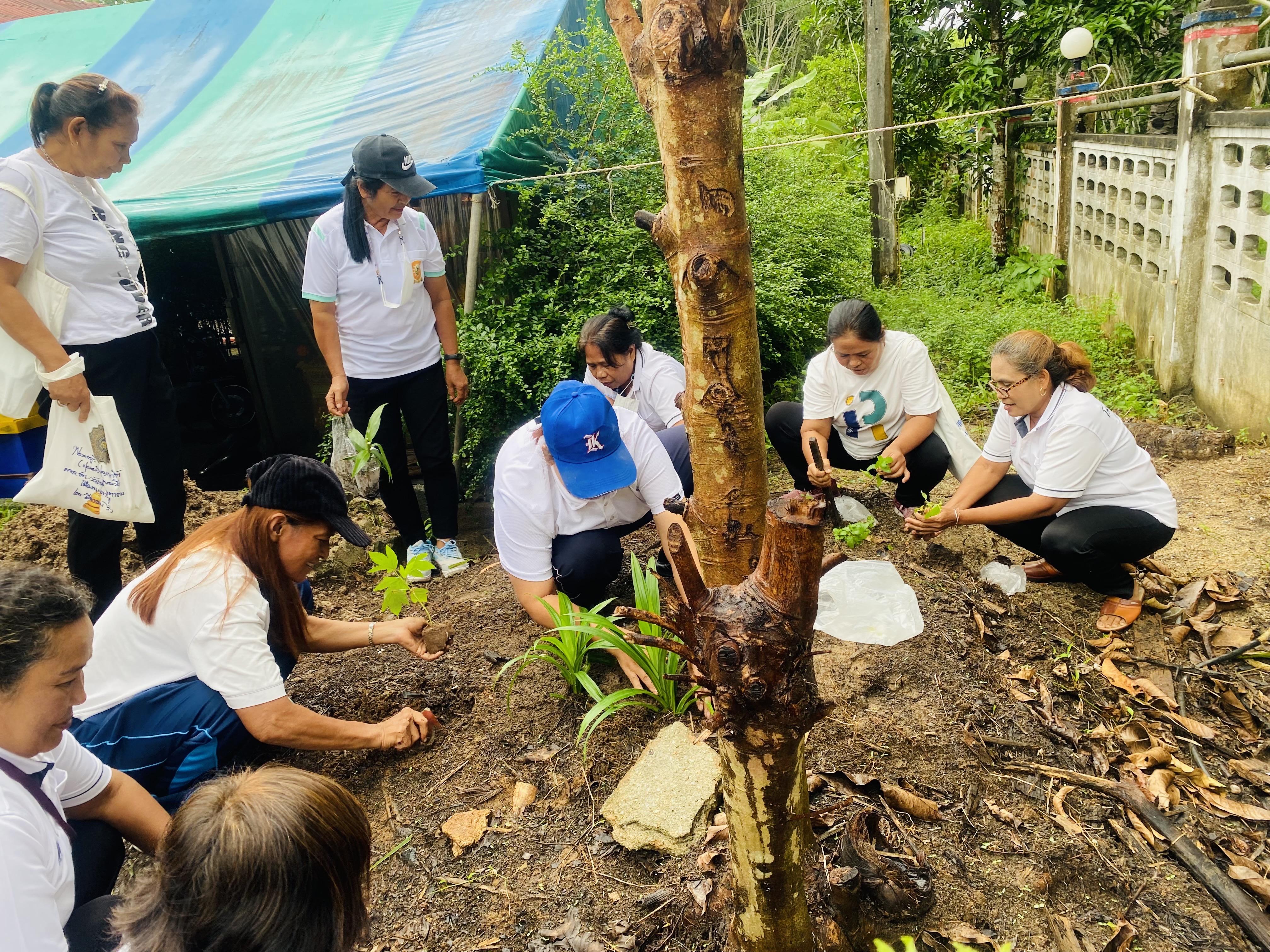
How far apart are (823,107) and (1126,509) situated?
1030cm

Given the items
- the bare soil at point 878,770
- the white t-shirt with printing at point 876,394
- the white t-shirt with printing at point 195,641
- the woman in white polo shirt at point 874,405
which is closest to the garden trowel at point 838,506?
the woman in white polo shirt at point 874,405

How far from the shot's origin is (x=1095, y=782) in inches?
95.8

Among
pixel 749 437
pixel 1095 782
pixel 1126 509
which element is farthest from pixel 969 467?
pixel 749 437

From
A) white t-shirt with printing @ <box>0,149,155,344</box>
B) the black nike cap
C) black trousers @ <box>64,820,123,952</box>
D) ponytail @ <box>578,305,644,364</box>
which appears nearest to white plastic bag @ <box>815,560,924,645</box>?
ponytail @ <box>578,305,644,364</box>

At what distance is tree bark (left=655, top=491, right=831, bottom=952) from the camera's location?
4.14ft

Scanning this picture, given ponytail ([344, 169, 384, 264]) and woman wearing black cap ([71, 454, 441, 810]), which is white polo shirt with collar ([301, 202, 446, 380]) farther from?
woman wearing black cap ([71, 454, 441, 810])

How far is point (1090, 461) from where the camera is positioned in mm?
3295

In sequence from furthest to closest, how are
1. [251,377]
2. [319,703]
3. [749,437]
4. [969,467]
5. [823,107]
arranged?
[823,107]
[251,377]
[969,467]
[319,703]
[749,437]

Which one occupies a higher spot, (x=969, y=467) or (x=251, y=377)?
(x=251, y=377)

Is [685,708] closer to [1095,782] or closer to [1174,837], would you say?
[1095,782]

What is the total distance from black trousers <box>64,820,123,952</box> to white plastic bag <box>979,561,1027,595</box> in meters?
3.32

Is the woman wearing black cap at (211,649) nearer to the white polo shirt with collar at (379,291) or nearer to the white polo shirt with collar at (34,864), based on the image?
the white polo shirt with collar at (34,864)

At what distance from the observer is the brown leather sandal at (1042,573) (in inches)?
147

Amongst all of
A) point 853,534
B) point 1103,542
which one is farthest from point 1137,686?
point 853,534
